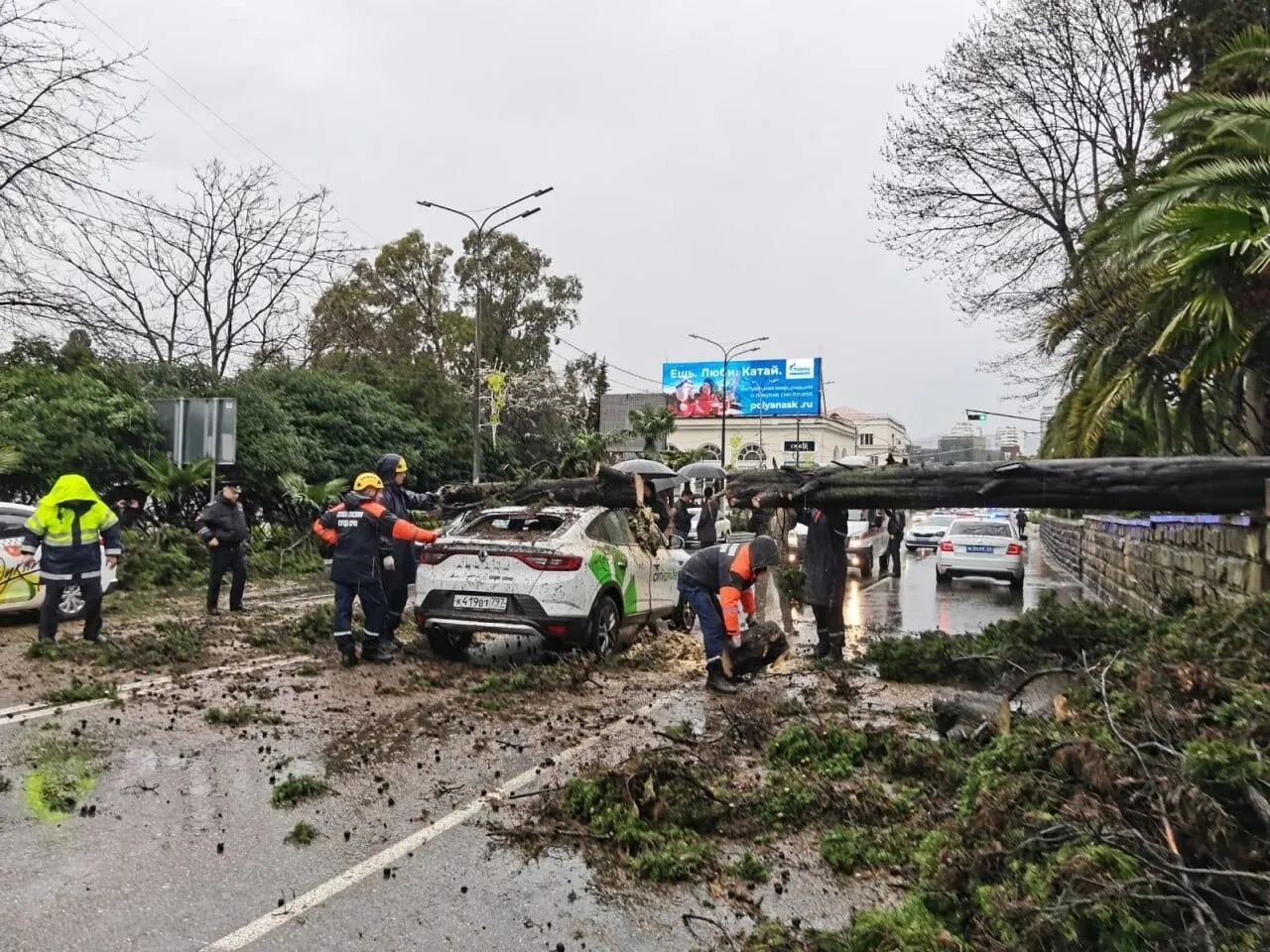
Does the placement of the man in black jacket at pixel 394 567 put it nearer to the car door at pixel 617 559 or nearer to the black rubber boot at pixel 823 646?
the car door at pixel 617 559

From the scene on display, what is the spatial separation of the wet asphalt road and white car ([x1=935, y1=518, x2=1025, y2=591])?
1546cm

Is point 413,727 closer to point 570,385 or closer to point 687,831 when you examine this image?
point 687,831

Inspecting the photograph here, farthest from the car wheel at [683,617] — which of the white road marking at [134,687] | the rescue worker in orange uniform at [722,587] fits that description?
the white road marking at [134,687]

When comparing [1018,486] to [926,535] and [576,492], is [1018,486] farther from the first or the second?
[926,535]

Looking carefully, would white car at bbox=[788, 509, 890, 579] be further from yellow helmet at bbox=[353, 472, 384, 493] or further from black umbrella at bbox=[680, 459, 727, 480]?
yellow helmet at bbox=[353, 472, 384, 493]

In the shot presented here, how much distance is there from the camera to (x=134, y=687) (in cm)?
823

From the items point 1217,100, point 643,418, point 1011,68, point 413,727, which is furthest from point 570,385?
point 413,727

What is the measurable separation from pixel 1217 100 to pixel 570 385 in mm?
43419

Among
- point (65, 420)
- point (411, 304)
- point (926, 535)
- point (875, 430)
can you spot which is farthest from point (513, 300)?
point (875, 430)

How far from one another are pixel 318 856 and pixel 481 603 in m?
4.49

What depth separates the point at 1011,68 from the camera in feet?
72.5

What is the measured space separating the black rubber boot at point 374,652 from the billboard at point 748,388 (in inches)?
2485

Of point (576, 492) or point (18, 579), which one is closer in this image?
point (18, 579)

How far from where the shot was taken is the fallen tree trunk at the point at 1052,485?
8188mm
